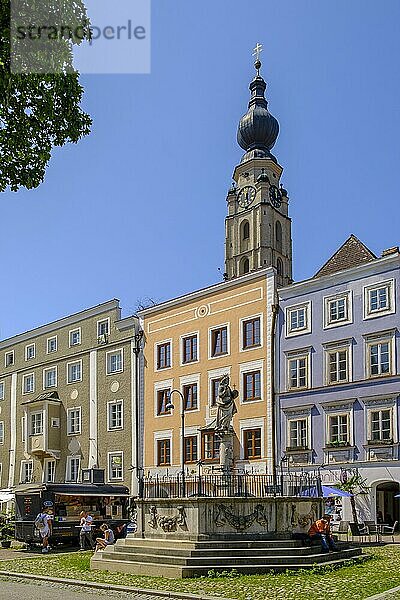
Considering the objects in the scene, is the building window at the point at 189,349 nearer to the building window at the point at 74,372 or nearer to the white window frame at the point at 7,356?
the building window at the point at 74,372

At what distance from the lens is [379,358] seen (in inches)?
1506

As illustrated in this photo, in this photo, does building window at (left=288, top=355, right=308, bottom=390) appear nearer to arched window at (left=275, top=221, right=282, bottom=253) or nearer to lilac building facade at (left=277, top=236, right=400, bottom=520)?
lilac building facade at (left=277, top=236, right=400, bottom=520)

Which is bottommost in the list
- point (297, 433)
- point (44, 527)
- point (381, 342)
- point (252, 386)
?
point (44, 527)

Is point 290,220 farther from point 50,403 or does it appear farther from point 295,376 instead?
point 295,376

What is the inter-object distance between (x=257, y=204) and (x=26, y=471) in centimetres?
4154

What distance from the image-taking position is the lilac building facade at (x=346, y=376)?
123 feet

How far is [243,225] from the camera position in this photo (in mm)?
89000

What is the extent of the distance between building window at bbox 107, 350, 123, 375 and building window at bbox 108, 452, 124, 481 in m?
5.07

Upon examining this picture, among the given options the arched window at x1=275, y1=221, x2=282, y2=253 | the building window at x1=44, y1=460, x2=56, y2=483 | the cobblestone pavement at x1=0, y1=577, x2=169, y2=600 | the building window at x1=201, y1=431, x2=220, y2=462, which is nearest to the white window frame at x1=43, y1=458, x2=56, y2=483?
the building window at x1=44, y1=460, x2=56, y2=483

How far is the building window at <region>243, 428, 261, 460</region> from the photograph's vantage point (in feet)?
139

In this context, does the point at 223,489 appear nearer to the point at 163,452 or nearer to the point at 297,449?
the point at 297,449

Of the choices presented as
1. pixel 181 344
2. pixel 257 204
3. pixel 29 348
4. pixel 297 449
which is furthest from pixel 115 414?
pixel 257 204

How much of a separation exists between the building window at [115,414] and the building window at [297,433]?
494 inches

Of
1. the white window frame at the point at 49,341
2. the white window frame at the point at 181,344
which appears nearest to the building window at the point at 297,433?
the white window frame at the point at 181,344
